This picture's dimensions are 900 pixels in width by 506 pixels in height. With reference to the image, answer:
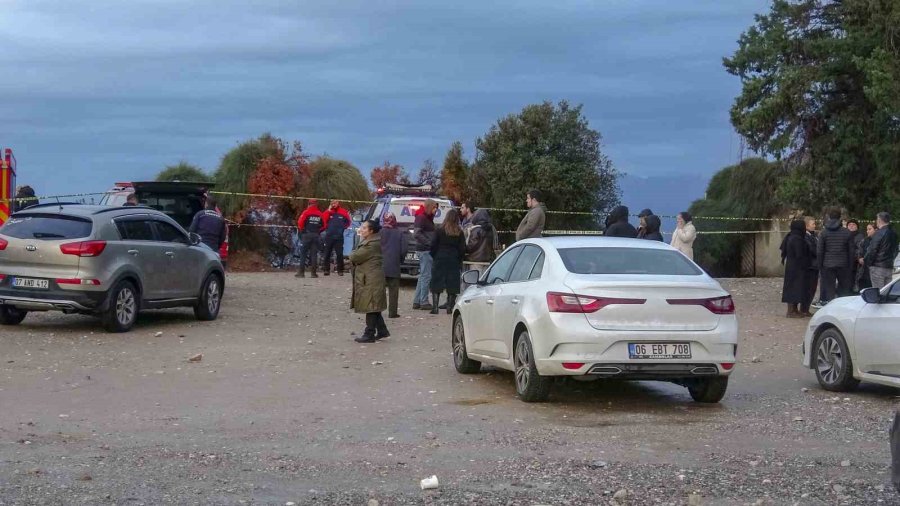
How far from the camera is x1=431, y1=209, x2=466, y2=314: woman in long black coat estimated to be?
2073 centimetres

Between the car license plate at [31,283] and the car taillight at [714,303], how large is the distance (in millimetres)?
9623

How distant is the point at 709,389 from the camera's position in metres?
11.7

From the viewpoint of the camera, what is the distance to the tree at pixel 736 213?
139 ft

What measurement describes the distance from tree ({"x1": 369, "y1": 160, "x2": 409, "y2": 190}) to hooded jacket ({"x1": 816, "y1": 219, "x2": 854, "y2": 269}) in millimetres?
27965

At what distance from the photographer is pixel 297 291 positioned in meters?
25.7

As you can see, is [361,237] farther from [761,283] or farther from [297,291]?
[761,283]

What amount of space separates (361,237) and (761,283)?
18.0m

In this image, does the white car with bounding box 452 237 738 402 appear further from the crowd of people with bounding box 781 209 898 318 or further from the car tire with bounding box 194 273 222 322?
the crowd of people with bounding box 781 209 898 318

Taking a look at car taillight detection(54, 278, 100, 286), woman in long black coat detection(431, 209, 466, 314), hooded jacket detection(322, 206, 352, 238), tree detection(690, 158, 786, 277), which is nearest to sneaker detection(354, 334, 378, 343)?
car taillight detection(54, 278, 100, 286)

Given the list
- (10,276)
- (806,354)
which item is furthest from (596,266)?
(10,276)

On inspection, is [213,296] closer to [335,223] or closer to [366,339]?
[366,339]

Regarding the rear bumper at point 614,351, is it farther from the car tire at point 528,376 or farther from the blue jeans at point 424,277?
the blue jeans at point 424,277

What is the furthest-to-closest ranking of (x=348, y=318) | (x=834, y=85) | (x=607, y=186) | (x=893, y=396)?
(x=607, y=186) → (x=834, y=85) → (x=348, y=318) → (x=893, y=396)

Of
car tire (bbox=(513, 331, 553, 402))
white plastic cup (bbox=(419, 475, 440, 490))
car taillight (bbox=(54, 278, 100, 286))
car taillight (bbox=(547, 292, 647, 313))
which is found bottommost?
white plastic cup (bbox=(419, 475, 440, 490))
